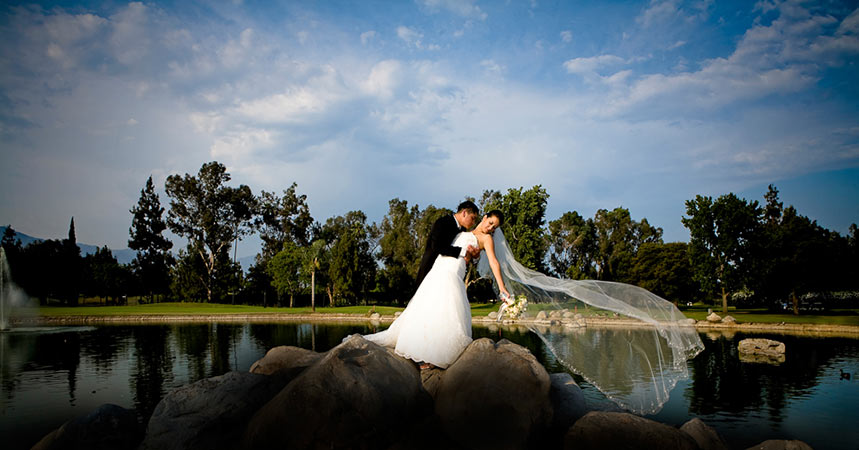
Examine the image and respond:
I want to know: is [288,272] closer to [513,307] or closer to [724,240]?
[724,240]

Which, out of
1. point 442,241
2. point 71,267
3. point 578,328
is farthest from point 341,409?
point 71,267

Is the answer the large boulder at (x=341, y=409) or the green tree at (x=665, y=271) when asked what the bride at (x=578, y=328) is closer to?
the large boulder at (x=341, y=409)

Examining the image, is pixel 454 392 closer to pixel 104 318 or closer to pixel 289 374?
pixel 289 374

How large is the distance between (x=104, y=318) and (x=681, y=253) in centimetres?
6375

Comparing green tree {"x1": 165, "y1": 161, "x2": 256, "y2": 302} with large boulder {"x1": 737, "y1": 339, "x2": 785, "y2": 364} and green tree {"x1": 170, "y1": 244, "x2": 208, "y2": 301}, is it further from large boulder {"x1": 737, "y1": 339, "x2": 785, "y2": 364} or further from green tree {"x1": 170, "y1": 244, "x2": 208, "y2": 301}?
large boulder {"x1": 737, "y1": 339, "x2": 785, "y2": 364}

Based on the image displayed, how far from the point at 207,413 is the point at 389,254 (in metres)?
62.7

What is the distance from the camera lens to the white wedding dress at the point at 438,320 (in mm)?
7180

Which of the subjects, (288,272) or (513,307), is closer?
(513,307)

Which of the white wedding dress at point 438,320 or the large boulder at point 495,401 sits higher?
the white wedding dress at point 438,320

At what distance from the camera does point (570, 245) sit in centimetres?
7181

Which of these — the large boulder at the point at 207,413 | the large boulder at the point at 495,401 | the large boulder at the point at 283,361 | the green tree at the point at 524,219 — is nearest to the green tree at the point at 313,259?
the green tree at the point at 524,219

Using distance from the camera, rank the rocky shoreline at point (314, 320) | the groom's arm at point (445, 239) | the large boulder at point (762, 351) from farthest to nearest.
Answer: the rocky shoreline at point (314, 320), the large boulder at point (762, 351), the groom's arm at point (445, 239)

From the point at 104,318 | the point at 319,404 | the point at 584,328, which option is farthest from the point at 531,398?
the point at 104,318

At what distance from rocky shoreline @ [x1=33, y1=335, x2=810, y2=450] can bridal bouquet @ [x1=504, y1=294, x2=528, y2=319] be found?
684 millimetres
